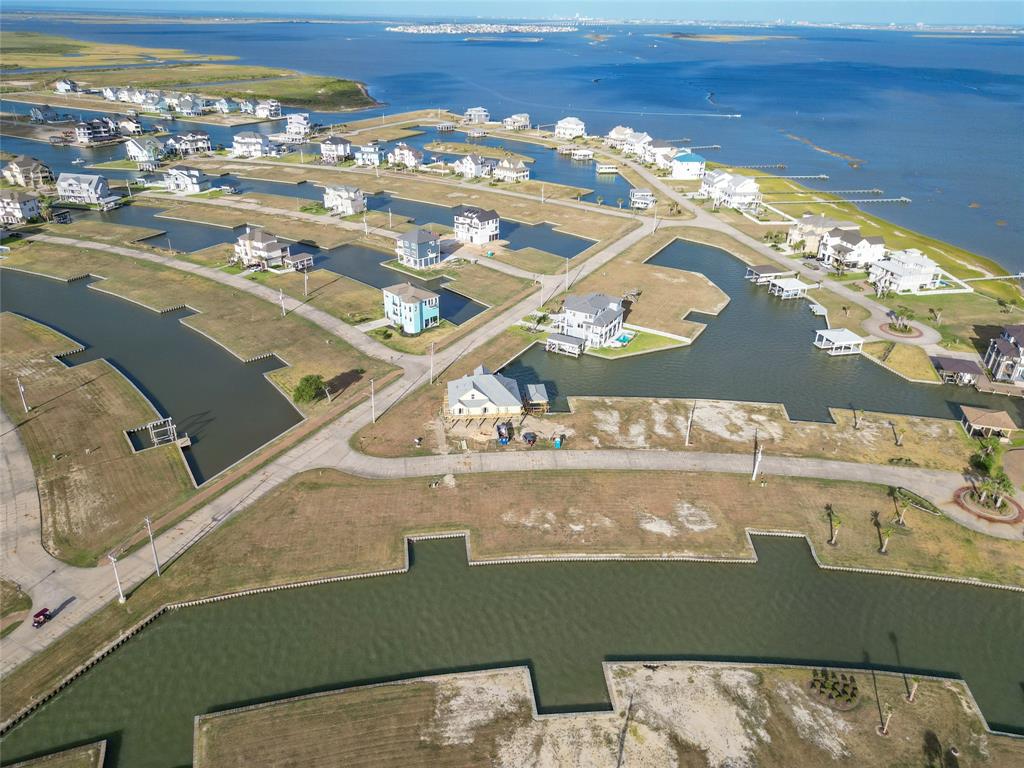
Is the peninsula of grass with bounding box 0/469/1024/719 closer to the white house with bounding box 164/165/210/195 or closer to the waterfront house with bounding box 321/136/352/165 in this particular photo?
the white house with bounding box 164/165/210/195

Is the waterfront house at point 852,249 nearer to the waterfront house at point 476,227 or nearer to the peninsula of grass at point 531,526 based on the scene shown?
the waterfront house at point 476,227

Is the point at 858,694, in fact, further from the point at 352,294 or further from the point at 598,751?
the point at 352,294

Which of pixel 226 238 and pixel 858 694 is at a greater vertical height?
pixel 226 238

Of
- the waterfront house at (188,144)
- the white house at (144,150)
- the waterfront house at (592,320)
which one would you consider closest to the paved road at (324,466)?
the waterfront house at (592,320)

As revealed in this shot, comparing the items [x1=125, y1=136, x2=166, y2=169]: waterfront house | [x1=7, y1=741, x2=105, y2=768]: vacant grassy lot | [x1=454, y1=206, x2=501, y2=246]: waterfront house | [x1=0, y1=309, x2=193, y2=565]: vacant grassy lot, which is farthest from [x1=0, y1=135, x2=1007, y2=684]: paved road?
[x1=125, y1=136, x2=166, y2=169]: waterfront house

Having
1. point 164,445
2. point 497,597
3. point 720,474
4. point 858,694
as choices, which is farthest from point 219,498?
point 858,694
